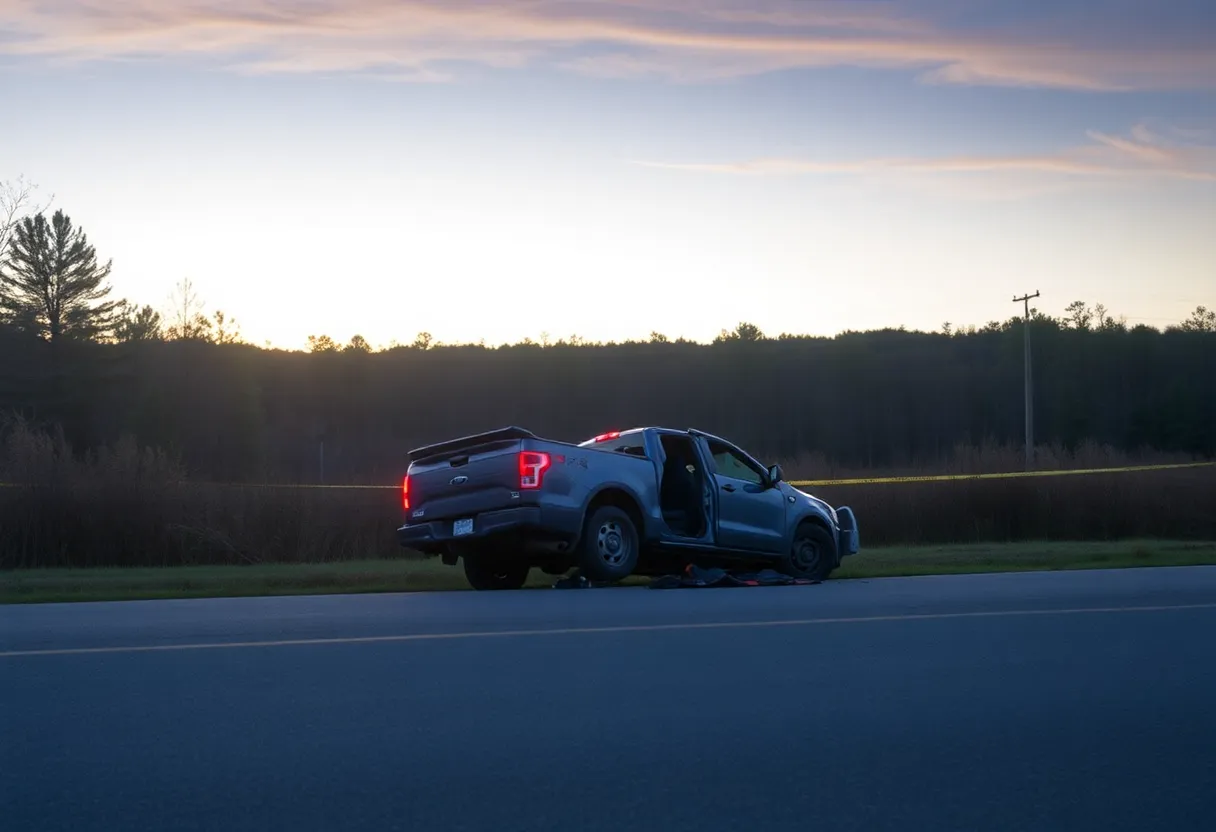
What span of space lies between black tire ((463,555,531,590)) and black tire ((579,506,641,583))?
1120 mm

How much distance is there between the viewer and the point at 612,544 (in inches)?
599

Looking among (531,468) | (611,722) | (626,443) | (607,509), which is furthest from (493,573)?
(611,722)

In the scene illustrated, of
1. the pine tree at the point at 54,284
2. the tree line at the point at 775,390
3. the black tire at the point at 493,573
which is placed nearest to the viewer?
the black tire at the point at 493,573

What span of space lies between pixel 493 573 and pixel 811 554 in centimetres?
426

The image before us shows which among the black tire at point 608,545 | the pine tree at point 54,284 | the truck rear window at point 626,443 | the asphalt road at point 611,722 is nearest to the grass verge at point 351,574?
the black tire at point 608,545

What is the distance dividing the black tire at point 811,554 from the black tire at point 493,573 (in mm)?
3493

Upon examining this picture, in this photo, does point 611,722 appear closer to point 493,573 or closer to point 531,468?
point 531,468

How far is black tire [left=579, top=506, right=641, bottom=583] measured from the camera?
14923 mm

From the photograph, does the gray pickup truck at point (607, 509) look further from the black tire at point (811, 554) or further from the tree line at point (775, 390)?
the tree line at point (775, 390)

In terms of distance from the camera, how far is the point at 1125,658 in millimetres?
8125

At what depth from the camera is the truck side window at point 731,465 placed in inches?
656

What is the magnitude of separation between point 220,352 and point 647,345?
170 feet

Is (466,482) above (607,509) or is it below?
above

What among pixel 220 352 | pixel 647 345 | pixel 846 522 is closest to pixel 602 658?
pixel 846 522
